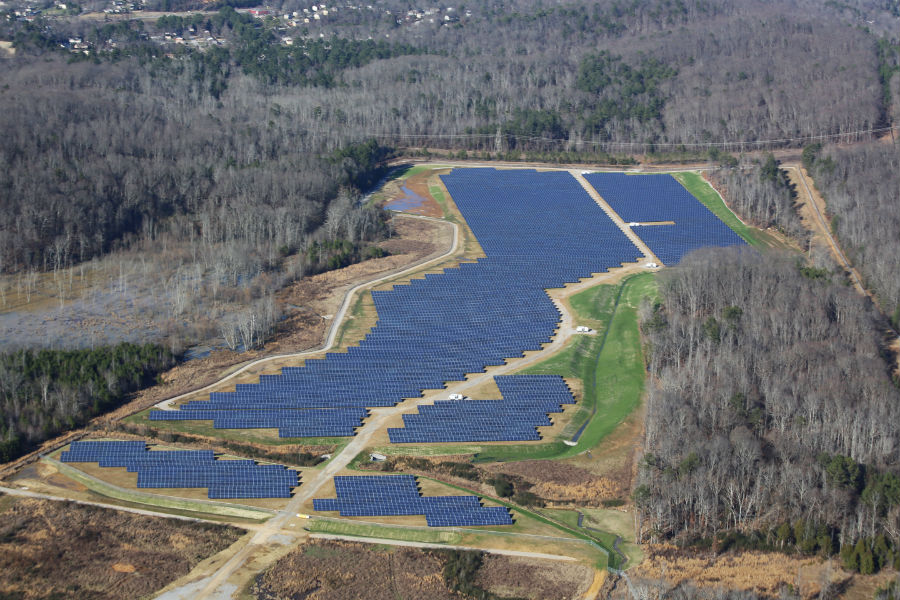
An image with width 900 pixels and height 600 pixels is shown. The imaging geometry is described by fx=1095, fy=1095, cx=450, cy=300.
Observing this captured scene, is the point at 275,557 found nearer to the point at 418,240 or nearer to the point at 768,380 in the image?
the point at 768,380

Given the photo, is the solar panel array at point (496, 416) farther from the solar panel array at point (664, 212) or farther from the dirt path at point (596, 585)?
the solar panel array at point (664, 212)

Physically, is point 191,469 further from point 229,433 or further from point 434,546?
point 434,546

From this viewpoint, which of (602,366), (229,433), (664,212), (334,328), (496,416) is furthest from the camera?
(664,212)

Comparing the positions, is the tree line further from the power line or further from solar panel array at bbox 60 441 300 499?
the power line

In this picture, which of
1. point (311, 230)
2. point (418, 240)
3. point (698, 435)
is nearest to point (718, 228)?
point (418, 240)

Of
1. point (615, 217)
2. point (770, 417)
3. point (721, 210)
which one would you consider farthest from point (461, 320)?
point (721, 210)

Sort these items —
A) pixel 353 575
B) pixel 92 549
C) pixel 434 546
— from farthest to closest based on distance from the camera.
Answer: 1. pixel 434 546
2. pixel 92 549
3. pixel 353 575

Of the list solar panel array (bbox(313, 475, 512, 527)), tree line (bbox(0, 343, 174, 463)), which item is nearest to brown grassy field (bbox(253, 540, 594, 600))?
solar panel array (bbox(313, 475, 512, 527))

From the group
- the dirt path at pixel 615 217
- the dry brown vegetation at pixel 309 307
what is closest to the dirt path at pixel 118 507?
the dry brown vegetation at pixel 309 307
